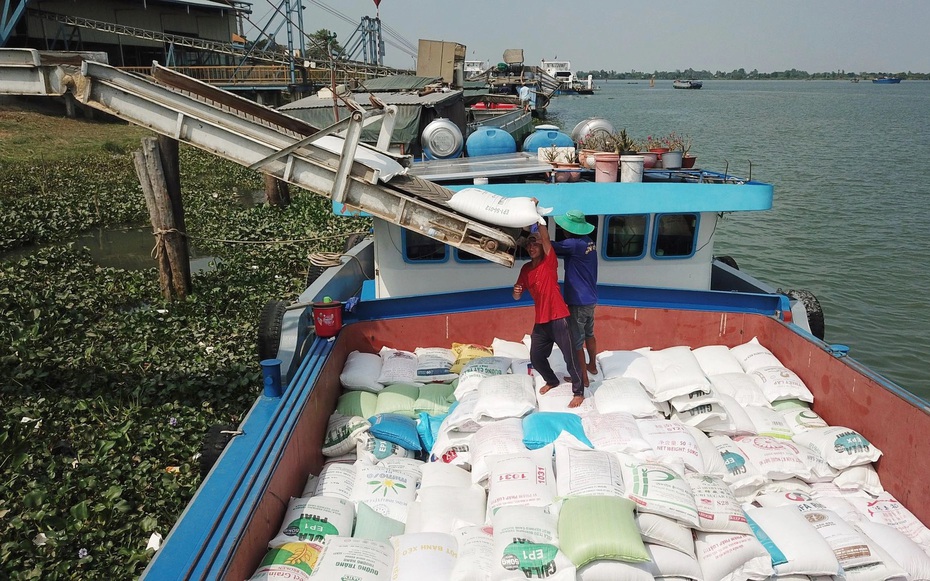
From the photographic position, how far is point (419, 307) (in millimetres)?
6512

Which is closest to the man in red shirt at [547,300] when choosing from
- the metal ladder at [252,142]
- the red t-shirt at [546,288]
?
the red t-shirt at [546,288]

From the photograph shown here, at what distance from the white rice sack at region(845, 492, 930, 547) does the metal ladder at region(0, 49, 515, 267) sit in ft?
9.59

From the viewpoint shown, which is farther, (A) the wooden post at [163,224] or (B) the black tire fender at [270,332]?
(A) the wooden post at [163,224]

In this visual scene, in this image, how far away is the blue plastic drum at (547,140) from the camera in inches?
327

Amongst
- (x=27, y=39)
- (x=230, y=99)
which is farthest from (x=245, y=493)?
(x=27, y=39)

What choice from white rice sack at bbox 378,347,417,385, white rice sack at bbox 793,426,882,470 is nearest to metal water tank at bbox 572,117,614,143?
white rice sack at bbox 378,347,417,385

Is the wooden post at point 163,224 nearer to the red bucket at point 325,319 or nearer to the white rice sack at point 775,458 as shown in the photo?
the red bucket at point 325,319

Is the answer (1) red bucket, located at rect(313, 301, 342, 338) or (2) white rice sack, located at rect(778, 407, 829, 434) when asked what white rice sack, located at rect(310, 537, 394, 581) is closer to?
(1) red bucket, located at rect(313, 301, 342, 338)

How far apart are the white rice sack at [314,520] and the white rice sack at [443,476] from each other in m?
0.54

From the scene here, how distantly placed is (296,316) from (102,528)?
2.08 metres

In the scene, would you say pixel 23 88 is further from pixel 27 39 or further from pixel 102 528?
pixel 27 39

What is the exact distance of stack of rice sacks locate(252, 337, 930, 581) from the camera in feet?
11.2

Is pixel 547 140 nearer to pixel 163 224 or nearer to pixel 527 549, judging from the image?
pixel 163 224

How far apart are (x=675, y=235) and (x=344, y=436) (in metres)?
3.89
